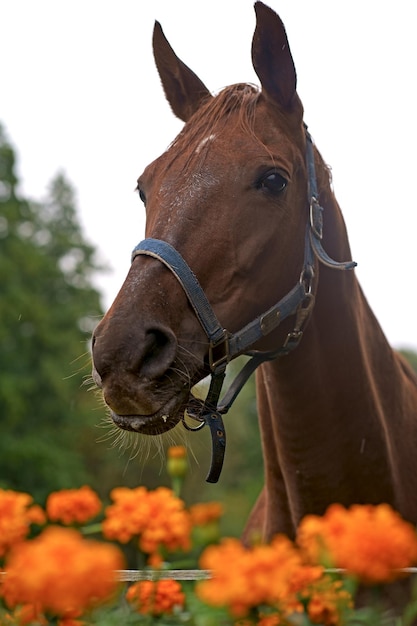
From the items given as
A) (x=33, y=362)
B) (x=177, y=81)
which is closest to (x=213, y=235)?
(x=177, y=81)

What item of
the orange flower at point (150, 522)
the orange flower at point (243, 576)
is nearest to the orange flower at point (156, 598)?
the orange flower at point (150, 522)

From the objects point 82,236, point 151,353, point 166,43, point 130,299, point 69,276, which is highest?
point 82,236

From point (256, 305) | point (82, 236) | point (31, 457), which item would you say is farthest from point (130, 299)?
point (82, 236)

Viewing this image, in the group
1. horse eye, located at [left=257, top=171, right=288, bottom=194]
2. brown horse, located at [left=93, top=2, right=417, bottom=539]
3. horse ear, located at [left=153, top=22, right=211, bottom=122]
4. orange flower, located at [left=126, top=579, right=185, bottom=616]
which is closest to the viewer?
orange flower, located at [left=126, top=579, right=185, bottom=616]

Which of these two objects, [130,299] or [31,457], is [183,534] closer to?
[130,299]

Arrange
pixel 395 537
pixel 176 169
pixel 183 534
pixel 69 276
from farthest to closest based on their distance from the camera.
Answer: pixel 69 276 < pixel 176 169 < pixel 183 534 < pixel 395 537

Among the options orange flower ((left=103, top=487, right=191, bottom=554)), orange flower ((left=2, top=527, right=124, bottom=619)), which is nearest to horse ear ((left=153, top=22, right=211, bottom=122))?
orange flower ((left=103, top=487, right=191, bottom=554))

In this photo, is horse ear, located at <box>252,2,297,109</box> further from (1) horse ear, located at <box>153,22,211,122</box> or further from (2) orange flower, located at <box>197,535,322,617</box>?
(2) orange flower, located at <box>197,535,322,617</box>

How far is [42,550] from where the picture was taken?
999 mm

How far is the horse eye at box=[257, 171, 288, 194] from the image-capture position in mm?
3180

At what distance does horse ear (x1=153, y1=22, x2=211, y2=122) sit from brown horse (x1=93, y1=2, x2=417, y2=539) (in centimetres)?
1

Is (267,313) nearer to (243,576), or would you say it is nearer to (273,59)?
(273,59)

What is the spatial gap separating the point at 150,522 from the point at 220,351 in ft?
5.11

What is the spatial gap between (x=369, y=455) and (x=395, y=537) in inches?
93.3
